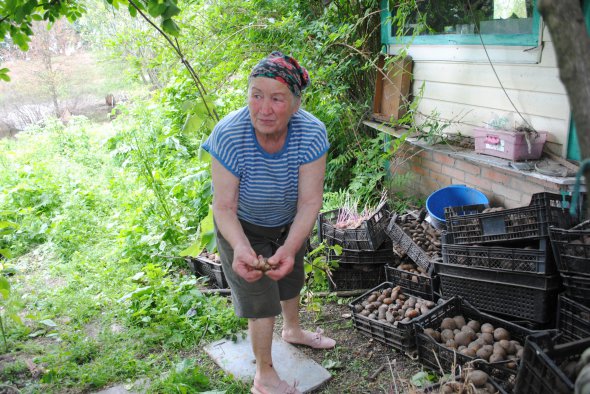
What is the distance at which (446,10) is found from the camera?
448cm

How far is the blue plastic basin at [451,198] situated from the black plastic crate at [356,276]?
0.73m

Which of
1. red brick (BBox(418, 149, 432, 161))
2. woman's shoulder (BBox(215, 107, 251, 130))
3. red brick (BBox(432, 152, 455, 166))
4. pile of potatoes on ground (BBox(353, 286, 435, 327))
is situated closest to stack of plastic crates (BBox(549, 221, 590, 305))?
pile of potatoes on ground (BBox(353, 286, 435, 327))

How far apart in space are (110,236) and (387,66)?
12.6 feet

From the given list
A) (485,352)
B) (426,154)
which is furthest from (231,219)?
(426,154)

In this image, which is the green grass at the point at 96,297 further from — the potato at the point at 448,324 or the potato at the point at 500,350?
the potato at the point at 500,350

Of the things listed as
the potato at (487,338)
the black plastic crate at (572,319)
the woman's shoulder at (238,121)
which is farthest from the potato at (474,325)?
the woman's shoulder at (238,121)

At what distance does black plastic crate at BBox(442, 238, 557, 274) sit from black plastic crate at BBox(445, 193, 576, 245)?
0.07 m

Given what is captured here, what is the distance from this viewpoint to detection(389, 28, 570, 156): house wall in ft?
11.4

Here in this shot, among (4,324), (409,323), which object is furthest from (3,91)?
(409,323)

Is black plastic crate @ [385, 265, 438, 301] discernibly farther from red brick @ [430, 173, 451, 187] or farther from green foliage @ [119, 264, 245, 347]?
red brick @ [430, 173, 451, 187]

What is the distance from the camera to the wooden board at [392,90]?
5047 millimetres

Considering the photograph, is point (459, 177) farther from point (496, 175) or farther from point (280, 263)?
point (280, 263)

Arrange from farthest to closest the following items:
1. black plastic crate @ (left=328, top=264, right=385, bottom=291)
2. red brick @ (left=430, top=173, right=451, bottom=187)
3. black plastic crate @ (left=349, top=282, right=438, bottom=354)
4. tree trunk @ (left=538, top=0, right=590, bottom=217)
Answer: red brick @ (left=430, top=173, right=451, bottom=187), black plastic crate @ (left=328, top=264, right=385, bottom=291), black plastic crate @ (left=349, top=282, right=438, bottom=354), tree trunk @ (left=538, top=0, right=590, bottom=217)

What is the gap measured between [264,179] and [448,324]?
153 cm
